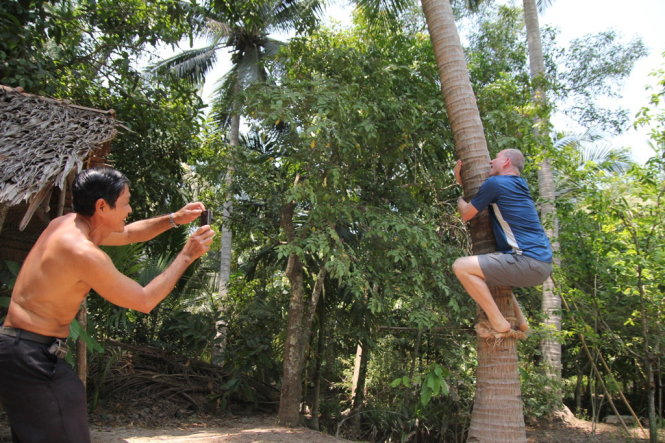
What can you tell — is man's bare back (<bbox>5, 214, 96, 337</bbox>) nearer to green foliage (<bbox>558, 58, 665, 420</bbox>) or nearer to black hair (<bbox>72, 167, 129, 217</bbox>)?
black hair (<bbox>72, 167, 129, 217</bbox>)

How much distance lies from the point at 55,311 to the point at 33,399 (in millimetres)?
381

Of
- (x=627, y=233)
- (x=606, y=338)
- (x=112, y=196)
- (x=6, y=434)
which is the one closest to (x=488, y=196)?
(x=112, y=196)

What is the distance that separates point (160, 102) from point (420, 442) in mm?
7897

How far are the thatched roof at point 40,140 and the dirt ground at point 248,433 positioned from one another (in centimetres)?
310

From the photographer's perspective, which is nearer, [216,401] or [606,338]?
[606,338]

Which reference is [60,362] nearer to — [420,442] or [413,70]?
[413,70]

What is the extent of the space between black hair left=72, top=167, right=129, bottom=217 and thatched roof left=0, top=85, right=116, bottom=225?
82.1 inches

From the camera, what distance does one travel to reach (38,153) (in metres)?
4.83

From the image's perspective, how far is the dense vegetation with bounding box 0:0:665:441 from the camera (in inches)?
245

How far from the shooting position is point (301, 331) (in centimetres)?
815

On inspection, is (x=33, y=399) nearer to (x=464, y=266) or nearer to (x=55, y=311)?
(x=55, y=311)

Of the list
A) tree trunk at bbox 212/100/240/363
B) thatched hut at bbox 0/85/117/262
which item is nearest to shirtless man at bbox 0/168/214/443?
thatched hut at bbox 0/85/117/262

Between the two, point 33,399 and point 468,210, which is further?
point 468,210

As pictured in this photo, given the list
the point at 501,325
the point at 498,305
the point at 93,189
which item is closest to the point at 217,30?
the point at 498,305
